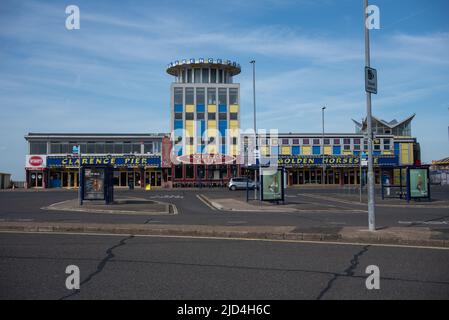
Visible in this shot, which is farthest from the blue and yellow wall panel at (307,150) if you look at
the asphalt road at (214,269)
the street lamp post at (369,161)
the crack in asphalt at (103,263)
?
Answer: the crack in asphalt at (103,263)

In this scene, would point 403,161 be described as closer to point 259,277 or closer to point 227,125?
point 227,125

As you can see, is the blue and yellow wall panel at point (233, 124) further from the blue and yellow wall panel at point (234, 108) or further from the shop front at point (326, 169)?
the shop front at point (326, 169)

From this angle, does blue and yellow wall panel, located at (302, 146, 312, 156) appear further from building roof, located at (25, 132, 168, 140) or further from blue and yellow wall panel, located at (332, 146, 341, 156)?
building roof, located at (25, 132, 168, 140)

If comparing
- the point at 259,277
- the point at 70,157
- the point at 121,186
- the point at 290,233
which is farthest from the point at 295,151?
the point at 259,277

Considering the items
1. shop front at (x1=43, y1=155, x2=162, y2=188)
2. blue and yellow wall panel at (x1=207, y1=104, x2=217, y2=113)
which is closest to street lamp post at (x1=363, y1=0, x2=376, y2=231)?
shop front at (x1=43, y1=155, x2=162, y2=188)

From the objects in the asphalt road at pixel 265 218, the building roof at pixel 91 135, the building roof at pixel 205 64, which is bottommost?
the asphalt road at pixel 265 218

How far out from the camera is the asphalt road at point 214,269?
6.43 meters

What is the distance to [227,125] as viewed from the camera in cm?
6881

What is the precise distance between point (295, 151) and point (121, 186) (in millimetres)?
26624

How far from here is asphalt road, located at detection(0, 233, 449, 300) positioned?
21.1 ft

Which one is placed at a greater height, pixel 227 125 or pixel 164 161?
pixel 227 125

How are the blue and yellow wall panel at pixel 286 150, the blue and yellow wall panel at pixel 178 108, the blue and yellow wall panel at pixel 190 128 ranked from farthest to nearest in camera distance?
the blue and yellow wall panel at pixel 286 150 → the blue and yellow wall panel at pixel 178 108 → the blue and yellow wall panel at pixel 190 128
